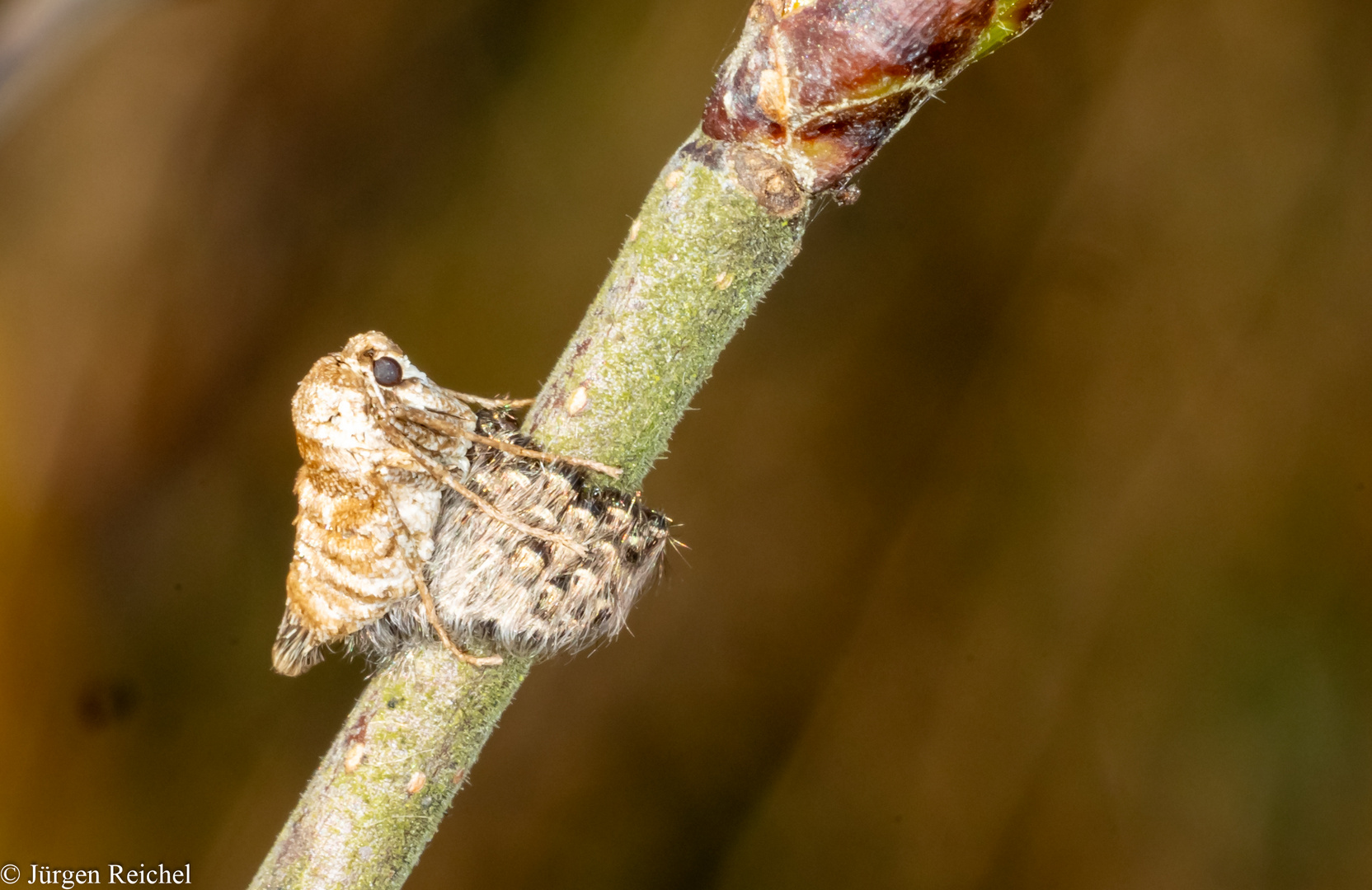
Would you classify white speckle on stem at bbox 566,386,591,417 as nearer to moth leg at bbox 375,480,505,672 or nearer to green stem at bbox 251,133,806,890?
green stem at bbox 251,133,806,890

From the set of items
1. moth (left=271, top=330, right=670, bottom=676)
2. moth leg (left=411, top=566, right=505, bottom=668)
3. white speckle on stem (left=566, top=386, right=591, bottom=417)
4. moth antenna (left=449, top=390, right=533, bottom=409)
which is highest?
white speckle on stem (left=566, top=386, right=591, bottom=417)

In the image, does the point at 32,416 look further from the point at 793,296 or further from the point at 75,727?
the point at 793,296

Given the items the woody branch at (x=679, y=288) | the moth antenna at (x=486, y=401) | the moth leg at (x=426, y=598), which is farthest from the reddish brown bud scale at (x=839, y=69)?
the moth leg at (x=426, y=598)

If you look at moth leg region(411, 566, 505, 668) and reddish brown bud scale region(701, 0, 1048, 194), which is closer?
reddish brown bud scale region(701, 0, 1048, 194)

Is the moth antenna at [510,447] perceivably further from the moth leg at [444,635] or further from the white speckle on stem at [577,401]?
the moth leg at [444,635]

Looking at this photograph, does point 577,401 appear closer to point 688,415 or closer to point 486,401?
point 486,401

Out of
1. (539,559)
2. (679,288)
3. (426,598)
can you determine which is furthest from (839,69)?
(426,598)

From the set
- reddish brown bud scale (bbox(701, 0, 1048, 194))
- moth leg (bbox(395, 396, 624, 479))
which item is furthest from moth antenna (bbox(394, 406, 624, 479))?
reddish brown bud scale (bbox(701, 0, 1048, 194))

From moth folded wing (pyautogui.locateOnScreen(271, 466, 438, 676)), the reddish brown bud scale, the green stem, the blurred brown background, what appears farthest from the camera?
the blurred brown background

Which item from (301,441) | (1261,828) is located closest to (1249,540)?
(1261,828)
